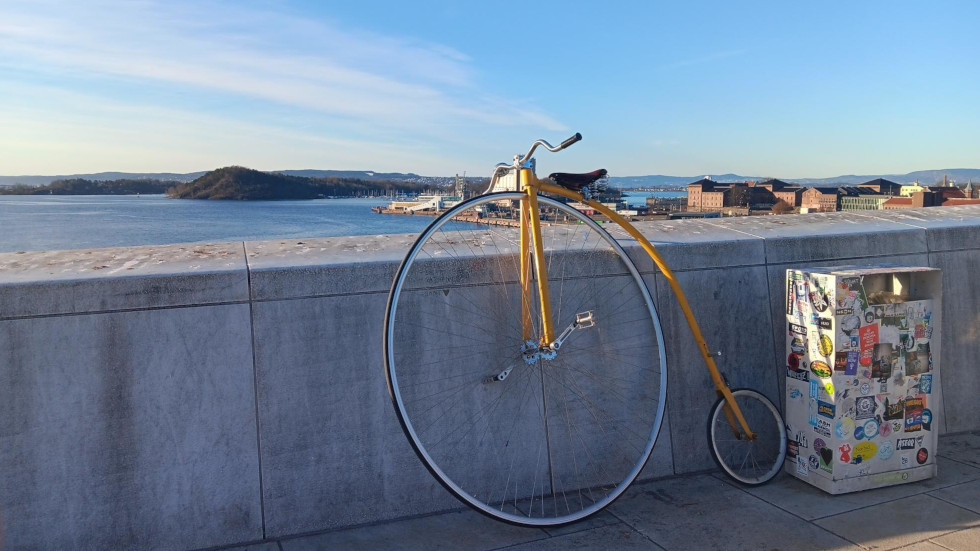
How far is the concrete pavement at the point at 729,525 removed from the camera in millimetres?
3256

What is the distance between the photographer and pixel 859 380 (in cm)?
374

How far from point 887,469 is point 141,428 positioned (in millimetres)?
3824

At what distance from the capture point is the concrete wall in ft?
9.84

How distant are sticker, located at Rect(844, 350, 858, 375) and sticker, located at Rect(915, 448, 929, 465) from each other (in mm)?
728

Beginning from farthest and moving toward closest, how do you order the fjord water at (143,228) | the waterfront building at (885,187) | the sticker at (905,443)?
1. the waterfront building at (885,187)
2. the fjord water at (143,228)
3. the sticker at (905,443)

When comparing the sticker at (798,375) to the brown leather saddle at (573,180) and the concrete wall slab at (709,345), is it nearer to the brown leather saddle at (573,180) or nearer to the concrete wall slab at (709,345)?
the concrete wall slab at (709,345)

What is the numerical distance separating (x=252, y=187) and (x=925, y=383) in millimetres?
45610

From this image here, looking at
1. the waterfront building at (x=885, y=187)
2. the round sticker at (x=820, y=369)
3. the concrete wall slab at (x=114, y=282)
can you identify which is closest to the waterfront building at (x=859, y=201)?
the waterfront building at (x=885, y=187)

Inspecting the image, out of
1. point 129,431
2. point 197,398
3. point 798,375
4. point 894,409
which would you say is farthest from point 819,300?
point 129,431

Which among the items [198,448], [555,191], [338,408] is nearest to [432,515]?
[338,408]

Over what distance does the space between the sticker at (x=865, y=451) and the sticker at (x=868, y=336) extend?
1.75 feet

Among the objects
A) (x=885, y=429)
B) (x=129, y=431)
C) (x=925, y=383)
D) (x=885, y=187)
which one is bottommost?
(x=885, y=429)

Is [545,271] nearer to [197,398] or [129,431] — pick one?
[197,398]

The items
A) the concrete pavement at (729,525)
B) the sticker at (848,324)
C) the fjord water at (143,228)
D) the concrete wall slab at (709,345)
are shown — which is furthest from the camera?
the fjord water at (143,228)
